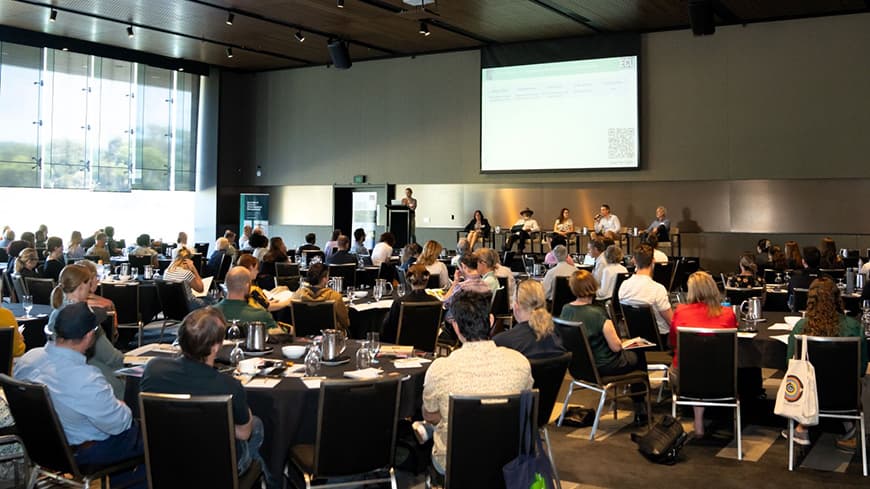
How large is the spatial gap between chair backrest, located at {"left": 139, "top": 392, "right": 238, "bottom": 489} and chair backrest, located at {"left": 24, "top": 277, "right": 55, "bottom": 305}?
5494 mm

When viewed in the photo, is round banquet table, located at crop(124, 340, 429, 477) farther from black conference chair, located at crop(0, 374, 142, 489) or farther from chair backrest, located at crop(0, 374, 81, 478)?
chair backrest, located at crop(0, 374, 81, 478)

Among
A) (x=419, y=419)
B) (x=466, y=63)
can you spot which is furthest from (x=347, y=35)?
(x=419, y=419)

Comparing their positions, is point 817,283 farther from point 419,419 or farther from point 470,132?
point 470,132

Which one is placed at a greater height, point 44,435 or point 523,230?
point 523,230

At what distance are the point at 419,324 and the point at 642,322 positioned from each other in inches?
73.2

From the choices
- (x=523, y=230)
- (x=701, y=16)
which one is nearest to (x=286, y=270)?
(x=701, y=16)

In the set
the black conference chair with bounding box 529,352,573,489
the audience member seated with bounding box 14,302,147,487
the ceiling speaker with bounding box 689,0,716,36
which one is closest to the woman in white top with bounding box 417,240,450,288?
the black conference chair with bounding box 529,352,573,489

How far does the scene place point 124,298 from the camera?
9133mm

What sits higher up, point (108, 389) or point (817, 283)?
point (817, 283)

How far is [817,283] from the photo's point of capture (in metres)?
5.62

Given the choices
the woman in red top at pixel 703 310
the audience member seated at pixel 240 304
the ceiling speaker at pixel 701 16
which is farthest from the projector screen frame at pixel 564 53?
the audience member seated at pixel 240 304

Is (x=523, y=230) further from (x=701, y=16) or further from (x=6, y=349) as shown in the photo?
(x=6, y=349)

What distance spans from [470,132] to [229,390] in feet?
55.7

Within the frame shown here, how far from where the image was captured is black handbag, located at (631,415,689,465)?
5.58m
